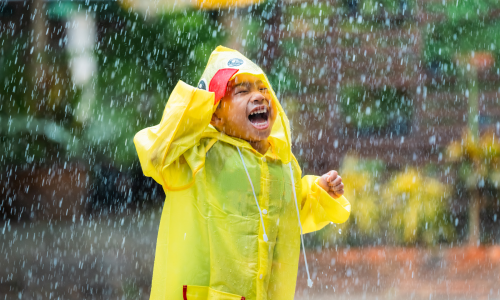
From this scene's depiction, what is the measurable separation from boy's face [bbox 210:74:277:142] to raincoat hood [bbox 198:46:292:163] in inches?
1.3

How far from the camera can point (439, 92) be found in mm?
7668

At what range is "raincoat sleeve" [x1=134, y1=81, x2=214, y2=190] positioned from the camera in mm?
2361

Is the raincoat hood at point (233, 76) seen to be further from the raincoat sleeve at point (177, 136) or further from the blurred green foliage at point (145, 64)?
the blurred green foliage at point (145, 64)

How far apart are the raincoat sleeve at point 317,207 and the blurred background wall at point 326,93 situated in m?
4.26

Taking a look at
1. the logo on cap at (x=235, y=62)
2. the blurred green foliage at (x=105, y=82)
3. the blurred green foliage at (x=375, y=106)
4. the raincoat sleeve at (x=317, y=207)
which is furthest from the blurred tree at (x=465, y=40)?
the logo on cap at (x=235, y=62)

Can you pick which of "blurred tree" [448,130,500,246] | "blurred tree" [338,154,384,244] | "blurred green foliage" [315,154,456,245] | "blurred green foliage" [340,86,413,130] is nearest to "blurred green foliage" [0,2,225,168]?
"blurred green foliage" [340,86,413,130]

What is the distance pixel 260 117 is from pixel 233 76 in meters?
0.22

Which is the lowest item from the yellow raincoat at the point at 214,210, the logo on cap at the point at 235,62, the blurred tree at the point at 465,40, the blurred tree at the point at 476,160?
the yellow raincoat at the point at 214,210

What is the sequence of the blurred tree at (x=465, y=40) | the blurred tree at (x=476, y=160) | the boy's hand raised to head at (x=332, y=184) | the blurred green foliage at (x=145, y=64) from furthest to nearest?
the blurred tree at (x=465, y=40) → the blurred tree at (x=476, y=160) → the blurred green foliage at (x=145, y=64) → the boy's hand raised to head at (x=332, y=184)

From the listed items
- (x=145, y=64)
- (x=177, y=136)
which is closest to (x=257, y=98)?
(x=177, y=136)

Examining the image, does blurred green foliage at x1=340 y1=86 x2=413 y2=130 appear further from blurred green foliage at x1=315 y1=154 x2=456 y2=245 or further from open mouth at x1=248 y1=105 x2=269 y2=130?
open mouth at x1=248 y1=105 x2=269 y2=130

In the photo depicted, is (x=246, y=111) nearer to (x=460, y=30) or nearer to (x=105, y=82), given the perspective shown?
(x=105, y=82)

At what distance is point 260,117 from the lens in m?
2.57

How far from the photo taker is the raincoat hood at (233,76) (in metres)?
2.52
